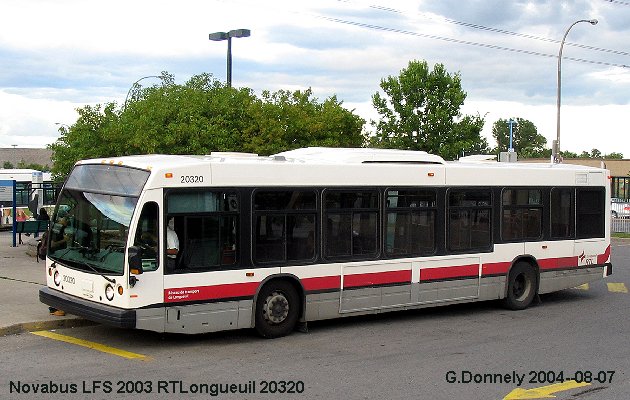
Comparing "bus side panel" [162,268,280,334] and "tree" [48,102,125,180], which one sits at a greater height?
"tree" [48,102,125,180]

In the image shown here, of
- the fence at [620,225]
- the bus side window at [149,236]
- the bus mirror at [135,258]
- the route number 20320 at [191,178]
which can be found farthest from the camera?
the fence at [620,225]

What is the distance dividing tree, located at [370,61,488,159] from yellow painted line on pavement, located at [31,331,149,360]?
21116mm

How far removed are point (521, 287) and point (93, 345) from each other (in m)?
8.24

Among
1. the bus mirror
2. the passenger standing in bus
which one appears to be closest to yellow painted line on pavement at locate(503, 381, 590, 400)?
the passenger standing in bus

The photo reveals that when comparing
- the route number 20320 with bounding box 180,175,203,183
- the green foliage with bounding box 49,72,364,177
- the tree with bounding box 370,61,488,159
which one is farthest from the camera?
the tree with bounding box 370,61,488,159

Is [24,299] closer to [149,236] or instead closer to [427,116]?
[149,236]

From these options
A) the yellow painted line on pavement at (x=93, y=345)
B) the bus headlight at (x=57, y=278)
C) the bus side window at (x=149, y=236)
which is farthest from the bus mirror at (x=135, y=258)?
the bus headlight at (x=57, y=278)

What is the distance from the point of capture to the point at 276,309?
1180cm

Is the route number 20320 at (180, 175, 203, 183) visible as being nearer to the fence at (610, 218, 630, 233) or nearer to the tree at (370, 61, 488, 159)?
the tree at (370, 61, 488, 159)

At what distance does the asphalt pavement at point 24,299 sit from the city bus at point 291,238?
1.83 ft

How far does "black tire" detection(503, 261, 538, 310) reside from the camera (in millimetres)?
15086

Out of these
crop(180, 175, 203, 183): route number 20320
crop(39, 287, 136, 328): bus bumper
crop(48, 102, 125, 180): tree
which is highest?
crop(48, 102, 125, 180): tree

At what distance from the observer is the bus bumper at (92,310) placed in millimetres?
10305

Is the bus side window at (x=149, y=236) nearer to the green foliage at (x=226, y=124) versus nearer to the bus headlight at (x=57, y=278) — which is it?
the bus headlight at (x=57, y=278)
